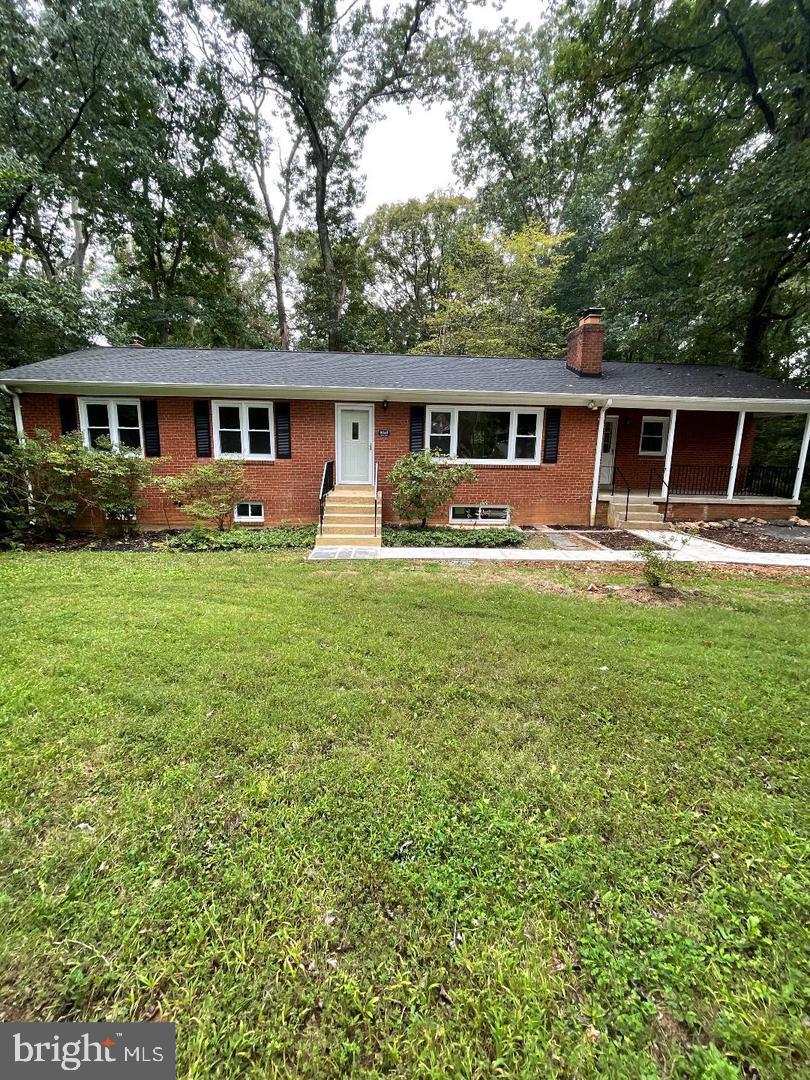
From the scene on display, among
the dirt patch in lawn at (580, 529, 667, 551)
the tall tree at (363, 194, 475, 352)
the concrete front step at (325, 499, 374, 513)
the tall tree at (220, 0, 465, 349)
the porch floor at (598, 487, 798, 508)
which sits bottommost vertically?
the dirt patch in lawn at (580, 529, 667, 551)

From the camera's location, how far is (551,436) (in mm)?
10633

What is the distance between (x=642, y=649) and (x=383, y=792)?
9.70ft

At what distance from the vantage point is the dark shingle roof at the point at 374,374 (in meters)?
9.60

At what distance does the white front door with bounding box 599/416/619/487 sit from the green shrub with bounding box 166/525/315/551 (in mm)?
8893

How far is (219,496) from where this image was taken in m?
9.66

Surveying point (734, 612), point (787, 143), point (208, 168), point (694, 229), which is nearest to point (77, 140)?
point (208, 168)

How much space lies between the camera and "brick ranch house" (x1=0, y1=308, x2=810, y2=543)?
969 centimetres

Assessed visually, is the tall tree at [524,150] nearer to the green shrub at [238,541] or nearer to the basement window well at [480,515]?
the basement window well at [480,515]

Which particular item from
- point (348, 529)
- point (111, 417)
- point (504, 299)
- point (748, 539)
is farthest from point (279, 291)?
point (748, 539)

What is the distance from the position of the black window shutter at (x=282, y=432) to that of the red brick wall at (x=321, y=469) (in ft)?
0.41

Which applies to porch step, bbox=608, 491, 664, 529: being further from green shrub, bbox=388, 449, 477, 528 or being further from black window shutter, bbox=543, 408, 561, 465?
green shrub, bbox=388, 449, 477, 528

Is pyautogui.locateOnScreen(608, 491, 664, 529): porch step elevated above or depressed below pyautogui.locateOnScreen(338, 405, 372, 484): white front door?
below

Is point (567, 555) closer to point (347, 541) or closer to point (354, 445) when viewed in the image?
point (347, 541)

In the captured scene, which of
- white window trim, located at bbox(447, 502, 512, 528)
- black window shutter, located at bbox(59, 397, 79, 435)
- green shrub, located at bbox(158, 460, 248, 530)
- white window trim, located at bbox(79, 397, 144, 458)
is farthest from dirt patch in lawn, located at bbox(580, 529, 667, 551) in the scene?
black window shutter, located at bbox(59, 397, 79, 435)
